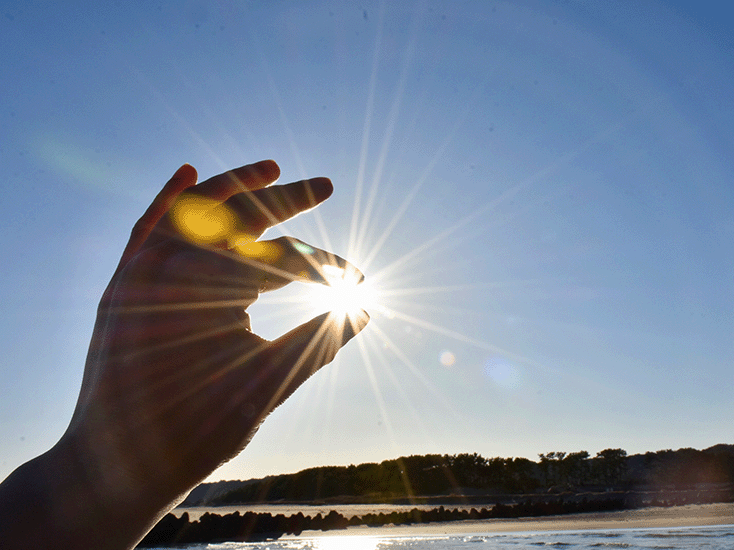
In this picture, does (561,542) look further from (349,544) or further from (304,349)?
(304,349)

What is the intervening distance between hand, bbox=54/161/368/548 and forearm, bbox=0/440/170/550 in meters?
0.01

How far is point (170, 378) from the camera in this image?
1188 mm

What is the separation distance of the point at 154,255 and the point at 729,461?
66.3 metres

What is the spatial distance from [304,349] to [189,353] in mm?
284

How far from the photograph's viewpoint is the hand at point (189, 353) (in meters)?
1.08

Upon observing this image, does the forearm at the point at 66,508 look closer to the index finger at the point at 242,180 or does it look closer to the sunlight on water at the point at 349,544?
the index finger at the point at 242,180

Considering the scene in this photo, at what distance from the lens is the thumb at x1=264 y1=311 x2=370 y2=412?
124cm

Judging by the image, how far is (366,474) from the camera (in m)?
41.1

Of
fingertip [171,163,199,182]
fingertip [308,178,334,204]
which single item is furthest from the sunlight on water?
fingertip [308,178,334,204]

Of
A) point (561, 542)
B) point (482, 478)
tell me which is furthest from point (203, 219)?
point (482, 478)

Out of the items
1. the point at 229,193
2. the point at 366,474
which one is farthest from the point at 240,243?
the point at 366,474

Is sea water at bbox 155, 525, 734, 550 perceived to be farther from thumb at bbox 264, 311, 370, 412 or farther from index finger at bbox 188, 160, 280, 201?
index finger at bbox 188, 160, 280, 201

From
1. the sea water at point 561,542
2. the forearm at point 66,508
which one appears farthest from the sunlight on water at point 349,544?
the forearm at point 66,508

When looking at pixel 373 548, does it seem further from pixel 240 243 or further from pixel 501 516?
pixel 501 516
